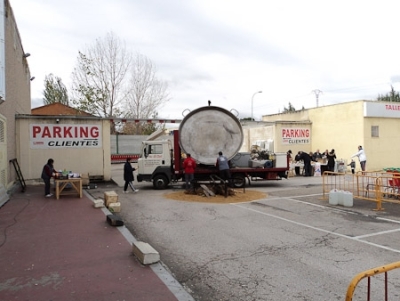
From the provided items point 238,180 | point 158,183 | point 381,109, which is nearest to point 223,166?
point 238,180

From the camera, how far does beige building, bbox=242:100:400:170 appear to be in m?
25.5

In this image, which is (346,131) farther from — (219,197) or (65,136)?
(65,136)

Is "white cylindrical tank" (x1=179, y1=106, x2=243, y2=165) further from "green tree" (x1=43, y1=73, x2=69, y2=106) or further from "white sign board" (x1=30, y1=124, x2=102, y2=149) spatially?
"green tree" (x1=43, y1=73, x2=69, y2=106)

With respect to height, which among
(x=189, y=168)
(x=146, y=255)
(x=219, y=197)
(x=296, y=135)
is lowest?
(x=219, y=197)

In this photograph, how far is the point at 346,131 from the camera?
26.3 meters

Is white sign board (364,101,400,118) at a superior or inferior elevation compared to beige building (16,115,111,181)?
superior

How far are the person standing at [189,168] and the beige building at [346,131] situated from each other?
1255 centimetres

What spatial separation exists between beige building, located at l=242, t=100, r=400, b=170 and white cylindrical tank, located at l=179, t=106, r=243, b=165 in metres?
11.5

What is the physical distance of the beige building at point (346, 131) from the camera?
25531 mm

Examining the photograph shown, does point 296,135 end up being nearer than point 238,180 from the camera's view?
No

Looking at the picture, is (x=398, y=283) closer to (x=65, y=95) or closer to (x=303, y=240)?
(x=303, y=240)

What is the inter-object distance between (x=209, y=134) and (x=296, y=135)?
48.0 ft

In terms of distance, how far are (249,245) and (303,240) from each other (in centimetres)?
129

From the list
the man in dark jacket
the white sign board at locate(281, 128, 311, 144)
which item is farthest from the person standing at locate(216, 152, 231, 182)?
the white sign board at locate(281, 128, 311, 144)
